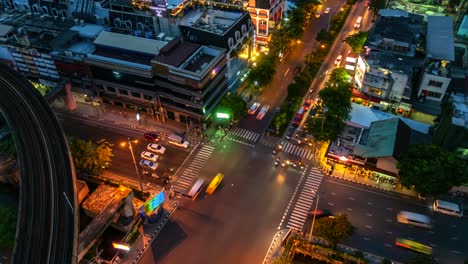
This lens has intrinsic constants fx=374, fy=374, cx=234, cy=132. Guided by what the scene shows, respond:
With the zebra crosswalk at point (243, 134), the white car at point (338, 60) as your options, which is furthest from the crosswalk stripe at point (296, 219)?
the white car at point (338, 60)

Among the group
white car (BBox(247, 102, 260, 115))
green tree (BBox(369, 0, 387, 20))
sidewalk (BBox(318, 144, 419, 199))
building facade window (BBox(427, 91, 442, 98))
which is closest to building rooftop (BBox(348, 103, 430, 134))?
building facade window (BBox(427, 91, 442, 98))

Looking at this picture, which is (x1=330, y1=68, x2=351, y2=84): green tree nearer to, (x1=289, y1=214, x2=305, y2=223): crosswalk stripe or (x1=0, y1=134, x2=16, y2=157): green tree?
(x1=289, y1=214, x2=305, y2=223): crosswalk stripe

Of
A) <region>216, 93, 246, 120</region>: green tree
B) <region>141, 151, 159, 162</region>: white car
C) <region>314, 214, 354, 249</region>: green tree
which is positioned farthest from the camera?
<region>216, 93, 246, 120</region>: green tree

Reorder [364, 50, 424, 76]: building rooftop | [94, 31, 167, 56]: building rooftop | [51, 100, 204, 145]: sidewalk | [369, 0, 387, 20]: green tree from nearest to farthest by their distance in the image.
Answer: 1. [364, 50, 424, 76]: building rooftop
2. [94, 31, 167, 56]: building rooftop
3. [51, 100, 204, 145]: sidewalk
4. [369, 0, 387, 20]: green tree

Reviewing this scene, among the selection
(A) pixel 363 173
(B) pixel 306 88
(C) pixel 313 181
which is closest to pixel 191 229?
(C) pixel 313 181

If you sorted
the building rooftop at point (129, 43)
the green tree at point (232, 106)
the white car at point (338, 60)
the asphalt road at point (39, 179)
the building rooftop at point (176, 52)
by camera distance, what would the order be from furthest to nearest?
the white car at point (338, 60)
the building rooftop at point (129, 43)
the green tree at point (232, 106)
the building rooftop at point (176, 52)
the asphalt road at point (39, 179)

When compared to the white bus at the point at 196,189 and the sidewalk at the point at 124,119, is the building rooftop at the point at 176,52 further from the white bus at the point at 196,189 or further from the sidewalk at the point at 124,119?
the white bus at the point at 196,189
